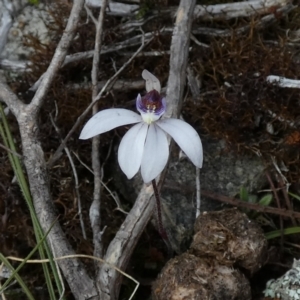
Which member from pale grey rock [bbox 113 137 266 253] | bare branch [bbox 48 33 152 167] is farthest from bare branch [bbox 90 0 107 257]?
pale grey rock [bbox 113 137 266 253]

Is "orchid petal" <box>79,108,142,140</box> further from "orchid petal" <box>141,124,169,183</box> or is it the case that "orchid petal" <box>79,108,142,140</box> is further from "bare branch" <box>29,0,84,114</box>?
"bare branch" <box>29,0,84,114</box>

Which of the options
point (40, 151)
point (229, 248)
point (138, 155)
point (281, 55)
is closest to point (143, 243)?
point (229, 248)

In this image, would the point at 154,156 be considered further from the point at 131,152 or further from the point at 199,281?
the point at 199,281

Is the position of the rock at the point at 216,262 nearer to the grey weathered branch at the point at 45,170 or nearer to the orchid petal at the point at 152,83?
the grey weathered branch at the point at 45,170

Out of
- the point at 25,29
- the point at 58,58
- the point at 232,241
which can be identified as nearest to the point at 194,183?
the point at 232,241

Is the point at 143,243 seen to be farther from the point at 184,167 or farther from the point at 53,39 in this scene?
the point at 53,39

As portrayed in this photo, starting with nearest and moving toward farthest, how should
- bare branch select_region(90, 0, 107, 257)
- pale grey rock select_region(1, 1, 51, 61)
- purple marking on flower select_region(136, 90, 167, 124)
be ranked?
purple marking on flower select_region(136, 90, 167, 124) < bare branch select_region(90, 0, 107, 257) < pale grey rock select_region(1, 1, 51, 61)

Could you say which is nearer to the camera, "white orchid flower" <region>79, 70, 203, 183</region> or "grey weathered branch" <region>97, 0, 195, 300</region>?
"white orchid flower" <region>79, 70, 203, 183</region>
